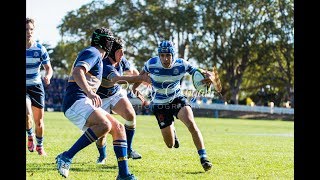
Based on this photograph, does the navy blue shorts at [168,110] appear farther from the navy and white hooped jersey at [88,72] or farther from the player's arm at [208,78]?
the navy and white hooped jersey at [88,72]

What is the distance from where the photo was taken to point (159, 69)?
32.7 ft

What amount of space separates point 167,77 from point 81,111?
2.88 m

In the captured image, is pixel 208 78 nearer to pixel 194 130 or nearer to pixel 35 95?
pixel 194 130

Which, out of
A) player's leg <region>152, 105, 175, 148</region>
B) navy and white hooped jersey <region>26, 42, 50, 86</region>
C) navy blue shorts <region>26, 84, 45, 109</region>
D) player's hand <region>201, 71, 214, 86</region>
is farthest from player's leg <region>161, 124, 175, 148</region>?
navy and white hooped jersey <region>26, 42, 50, 86</region>

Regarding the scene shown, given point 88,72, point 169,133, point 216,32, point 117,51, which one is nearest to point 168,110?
point 169,133

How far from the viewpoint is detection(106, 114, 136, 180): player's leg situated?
718 centimetres

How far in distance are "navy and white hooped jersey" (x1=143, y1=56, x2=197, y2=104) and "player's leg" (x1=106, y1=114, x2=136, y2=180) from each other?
251cm

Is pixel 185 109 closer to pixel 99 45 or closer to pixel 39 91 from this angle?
pixel 99 45

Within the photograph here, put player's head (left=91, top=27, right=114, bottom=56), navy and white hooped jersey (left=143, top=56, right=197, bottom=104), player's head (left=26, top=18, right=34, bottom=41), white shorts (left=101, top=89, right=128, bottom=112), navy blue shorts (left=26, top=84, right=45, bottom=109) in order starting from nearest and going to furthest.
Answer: player's head (left=91, top=27, right=114, bottom=56)
navy and white hooped jersey (left=143, top=56, right=197, bottom=104)
white shorts (left=101, top=89, right=128, bottom=112)
player's head (left=26, top=18, right=34, bottom=41)
navy blue shorts (left=26, top=84, right=45, bottom=109)

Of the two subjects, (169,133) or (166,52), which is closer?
(166,52)

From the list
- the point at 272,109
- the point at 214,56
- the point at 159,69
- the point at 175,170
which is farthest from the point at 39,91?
the point at 214,56

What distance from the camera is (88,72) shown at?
762cm

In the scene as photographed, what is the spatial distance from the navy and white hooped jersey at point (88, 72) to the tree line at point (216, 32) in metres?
48.6

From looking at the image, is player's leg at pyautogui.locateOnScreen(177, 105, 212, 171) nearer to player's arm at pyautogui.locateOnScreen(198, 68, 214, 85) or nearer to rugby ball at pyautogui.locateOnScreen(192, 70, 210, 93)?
rugby ball at pyautogui.locateOnScreen(192, 70, 210, 93)
